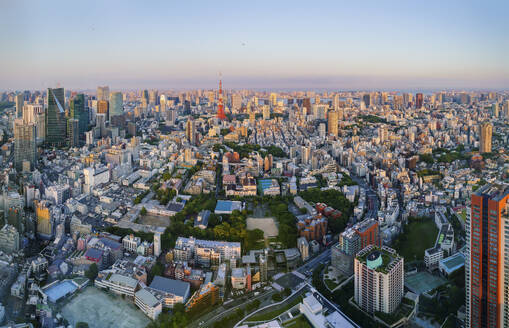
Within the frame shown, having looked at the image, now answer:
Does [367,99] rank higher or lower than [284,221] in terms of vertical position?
higher

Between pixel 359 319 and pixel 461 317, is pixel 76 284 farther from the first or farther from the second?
pixel 461 317

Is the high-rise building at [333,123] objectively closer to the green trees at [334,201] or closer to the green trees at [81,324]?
the green trees at [334,201]

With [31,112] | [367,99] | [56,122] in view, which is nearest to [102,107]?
[56,122]

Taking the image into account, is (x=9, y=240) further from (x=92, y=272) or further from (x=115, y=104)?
(x=115, y=104)

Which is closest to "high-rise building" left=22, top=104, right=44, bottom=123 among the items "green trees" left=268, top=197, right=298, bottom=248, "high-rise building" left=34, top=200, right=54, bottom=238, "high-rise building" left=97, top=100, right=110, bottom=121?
"high-rise building" left=34, top=200, right=54, bottom=238

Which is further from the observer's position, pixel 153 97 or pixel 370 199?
pixel 153 97

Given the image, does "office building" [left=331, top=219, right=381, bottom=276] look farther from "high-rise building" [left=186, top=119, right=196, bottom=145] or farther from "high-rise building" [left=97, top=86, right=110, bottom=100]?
"high-rise building" [left=97, top=86, right=110, bottom=100]
